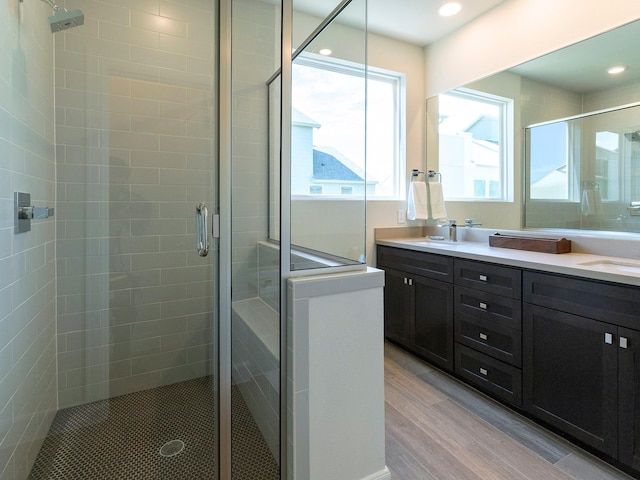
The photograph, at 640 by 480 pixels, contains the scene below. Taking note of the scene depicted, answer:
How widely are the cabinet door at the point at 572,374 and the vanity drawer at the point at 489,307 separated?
0.06 metres

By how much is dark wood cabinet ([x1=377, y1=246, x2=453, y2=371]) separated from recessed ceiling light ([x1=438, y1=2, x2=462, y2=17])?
1.85 metres

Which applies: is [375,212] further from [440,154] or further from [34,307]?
[34,307]

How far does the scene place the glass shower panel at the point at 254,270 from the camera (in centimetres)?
132

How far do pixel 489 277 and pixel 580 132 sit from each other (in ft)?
3.53

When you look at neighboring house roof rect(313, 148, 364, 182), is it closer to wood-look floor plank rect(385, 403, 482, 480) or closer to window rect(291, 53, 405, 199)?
window rect(291, 53, 405, 199)

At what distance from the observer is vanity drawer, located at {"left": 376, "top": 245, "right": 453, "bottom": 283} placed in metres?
2.24

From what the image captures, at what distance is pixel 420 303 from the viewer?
2465 mm

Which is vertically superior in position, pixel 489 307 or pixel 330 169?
pixel 330 169

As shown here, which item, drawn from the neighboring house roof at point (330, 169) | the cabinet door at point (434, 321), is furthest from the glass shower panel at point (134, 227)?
the cabinet door at point (434, 321)

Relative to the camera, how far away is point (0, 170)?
113 centimetres

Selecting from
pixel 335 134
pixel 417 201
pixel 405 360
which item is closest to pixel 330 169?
pixel 335 134

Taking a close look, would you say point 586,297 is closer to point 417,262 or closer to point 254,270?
point 417,262

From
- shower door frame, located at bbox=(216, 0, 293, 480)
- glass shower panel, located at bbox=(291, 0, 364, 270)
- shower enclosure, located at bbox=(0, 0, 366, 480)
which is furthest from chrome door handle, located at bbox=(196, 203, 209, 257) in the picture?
glass shower panel, located at bbox=(291, 0, 364, 270)

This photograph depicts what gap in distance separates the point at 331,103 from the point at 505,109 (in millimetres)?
1335
